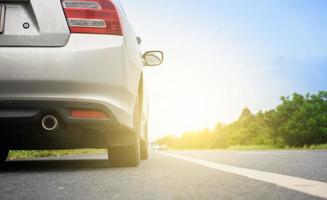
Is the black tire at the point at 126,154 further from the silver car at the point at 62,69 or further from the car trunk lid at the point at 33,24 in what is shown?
the car trunk lid at the point at 33,24

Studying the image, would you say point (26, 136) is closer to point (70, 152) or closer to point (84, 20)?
point (84, 20)

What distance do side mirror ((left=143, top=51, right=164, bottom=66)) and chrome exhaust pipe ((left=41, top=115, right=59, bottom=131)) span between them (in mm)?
2377

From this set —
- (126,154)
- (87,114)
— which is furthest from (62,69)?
(126,154)

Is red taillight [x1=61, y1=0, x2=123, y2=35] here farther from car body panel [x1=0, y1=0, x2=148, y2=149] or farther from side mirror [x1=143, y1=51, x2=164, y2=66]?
side mirror [x1=143, y1=51, x2=164, y2=66]

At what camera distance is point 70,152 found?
1361 centimetres

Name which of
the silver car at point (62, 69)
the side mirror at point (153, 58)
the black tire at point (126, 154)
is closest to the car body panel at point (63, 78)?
the silver car at point (62, 69)

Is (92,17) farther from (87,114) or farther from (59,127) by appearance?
(59,127)

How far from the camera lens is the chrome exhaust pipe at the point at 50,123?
3795 millimetres

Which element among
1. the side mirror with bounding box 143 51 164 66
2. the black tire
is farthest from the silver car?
the side mirror with bounding box 143 51 164 66

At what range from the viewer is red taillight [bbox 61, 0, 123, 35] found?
153 inches

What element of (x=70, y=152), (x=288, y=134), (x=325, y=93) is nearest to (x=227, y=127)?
(x=325, y=93)

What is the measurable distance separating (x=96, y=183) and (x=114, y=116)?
3.02 ft

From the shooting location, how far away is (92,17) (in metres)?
3.94

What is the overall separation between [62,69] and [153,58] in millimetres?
2436
